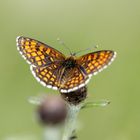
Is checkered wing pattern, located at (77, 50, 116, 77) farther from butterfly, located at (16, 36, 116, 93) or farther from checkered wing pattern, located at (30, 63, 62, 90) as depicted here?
checkered wing pattern, located at (30, 63, 62, 90)

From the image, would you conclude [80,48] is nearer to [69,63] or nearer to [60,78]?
[69,63]

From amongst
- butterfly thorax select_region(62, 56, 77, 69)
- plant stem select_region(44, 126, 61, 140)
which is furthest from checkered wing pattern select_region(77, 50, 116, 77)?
plant stem select_region(44, 126, 61, 140)

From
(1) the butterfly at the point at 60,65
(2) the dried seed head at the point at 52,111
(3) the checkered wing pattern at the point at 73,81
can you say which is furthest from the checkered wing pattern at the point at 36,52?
(2) the dried seed head at the point at 52,111

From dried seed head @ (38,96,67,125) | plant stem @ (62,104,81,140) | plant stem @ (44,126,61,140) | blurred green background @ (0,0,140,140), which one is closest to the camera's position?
plant stem @ (62,104,81,140)

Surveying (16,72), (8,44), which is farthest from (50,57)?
(8,44)

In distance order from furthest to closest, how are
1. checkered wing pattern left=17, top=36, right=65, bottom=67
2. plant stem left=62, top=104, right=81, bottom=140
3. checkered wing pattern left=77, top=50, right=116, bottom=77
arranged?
checkered wing pattern left=17, top=36, right=65, bottom=67, checkered wing pattern left=77, top=50, right=116, bottom=77, plant stem left=62, top=104, right=81, bottom=140

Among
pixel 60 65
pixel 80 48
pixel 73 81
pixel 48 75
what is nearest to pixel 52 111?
pixel 60 65

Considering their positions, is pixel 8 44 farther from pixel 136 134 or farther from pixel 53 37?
pixel 136 134
